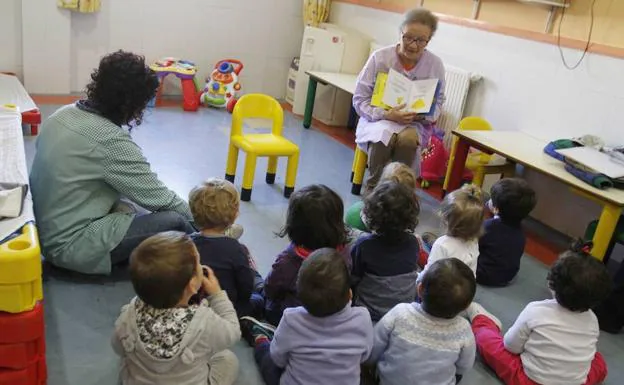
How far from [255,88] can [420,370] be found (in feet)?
15.7

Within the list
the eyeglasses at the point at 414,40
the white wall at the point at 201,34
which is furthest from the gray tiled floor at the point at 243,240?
the eyeglasses at the point at 414,40

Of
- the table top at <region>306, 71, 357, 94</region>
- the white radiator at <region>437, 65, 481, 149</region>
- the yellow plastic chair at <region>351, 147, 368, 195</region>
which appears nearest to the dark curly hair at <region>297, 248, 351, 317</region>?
the yellow plastic chair at <region>351, 147, 368, 195</region>

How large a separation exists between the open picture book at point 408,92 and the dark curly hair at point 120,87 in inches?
65.0

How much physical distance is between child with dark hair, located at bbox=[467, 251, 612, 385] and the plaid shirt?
148 cm

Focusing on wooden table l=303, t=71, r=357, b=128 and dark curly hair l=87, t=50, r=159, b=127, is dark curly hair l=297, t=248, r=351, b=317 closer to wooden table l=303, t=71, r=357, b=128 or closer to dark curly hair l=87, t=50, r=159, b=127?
dark curly hair l=87, t=50, r=159, b=127

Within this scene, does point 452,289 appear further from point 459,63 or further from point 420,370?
point 459,63

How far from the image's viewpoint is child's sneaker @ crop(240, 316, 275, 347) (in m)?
2.02

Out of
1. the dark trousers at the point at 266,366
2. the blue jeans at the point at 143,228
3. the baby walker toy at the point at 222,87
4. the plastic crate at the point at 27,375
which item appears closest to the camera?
the plastic crate at the point at 27,375

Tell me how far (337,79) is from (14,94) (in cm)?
253

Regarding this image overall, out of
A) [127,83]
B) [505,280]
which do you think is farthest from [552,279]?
[127,83]

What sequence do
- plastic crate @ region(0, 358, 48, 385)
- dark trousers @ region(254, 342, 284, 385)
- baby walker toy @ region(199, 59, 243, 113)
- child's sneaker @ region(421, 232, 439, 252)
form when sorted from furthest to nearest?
baby walker toy @ region(199, 59, 243, 113) → child's sneaker @ region(421, 232, 439, 252) → dark trousers @ region(254, 342, 284, 385) → plastic crate @ region(0, 358, 48, 385)

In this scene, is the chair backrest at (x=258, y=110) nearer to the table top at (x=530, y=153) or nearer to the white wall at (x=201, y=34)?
the table top at (x=530, y=153)

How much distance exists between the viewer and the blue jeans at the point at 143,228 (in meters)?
2.27

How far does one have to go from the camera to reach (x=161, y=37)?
5.45m
